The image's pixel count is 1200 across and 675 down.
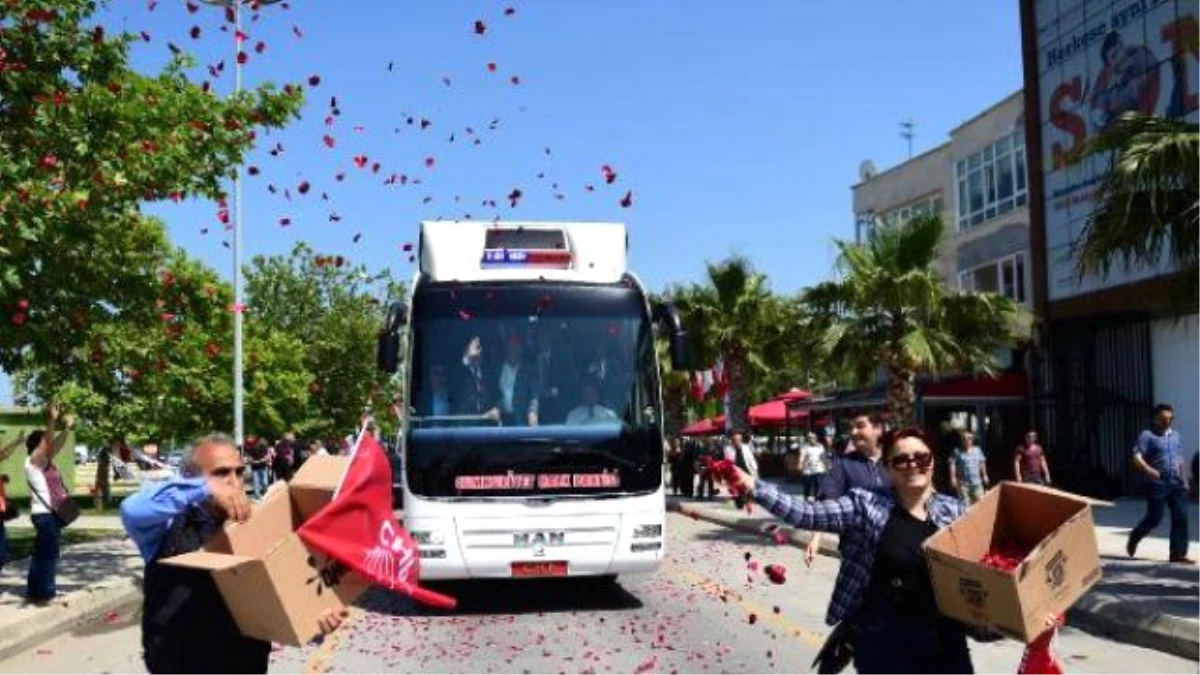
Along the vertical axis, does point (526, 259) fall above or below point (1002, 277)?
below

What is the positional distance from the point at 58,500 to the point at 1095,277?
22.0m

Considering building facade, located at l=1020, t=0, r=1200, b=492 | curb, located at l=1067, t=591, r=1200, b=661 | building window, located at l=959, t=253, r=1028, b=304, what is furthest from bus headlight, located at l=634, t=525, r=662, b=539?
building window, located at l=959, t=253, r=1028, b=304

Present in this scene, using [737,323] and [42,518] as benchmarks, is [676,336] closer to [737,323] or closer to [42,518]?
[42,518]

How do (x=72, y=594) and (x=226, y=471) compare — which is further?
(x=72, y=594)

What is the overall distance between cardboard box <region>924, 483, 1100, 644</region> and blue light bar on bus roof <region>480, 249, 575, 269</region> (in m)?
8.12

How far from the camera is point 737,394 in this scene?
38656mm

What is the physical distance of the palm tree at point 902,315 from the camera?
24.1 m

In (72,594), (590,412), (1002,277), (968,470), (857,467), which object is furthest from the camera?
(1002,277)

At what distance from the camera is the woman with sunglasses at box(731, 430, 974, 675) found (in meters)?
4.92

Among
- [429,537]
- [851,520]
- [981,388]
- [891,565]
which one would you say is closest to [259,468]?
[981,388]

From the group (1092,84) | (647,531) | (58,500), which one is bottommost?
(647,531)

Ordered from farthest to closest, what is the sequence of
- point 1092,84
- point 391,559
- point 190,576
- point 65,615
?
point 1092,84 < point 65,615 < point 190,576 < point 391,559

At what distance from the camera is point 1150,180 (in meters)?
11.8

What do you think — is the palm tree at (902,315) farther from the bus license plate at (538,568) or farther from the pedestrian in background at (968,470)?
the bus license plate at (538,568)
